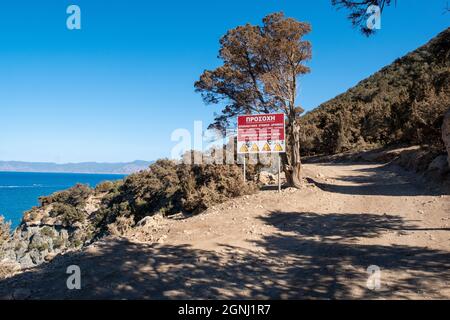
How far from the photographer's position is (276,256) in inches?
281

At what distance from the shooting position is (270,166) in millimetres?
18656

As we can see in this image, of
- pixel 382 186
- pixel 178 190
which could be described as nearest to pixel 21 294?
pixel 382 186

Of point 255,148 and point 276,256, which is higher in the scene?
point 255,148

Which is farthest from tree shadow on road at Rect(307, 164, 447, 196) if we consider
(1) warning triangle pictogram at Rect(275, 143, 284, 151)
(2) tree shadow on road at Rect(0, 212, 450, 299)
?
(2) tree shadow on road at Rect(0, 212, 450, 299)

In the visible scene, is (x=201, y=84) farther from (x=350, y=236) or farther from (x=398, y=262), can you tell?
(x=398, y=262)

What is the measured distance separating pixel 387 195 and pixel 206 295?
994cm

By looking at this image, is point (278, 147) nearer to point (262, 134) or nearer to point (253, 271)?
point (262, 134)

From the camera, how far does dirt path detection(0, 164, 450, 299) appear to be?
528 cm

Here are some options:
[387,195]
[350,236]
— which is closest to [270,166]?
[387,195]

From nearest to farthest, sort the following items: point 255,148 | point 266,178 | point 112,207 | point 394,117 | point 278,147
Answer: point 278,147, point 255,148, point 266,178, point 394,117, point 112,207

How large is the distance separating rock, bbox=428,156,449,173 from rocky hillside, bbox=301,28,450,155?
1691 millimetres

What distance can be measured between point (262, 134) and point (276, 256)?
6934mm

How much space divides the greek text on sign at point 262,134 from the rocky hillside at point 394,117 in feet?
29.3

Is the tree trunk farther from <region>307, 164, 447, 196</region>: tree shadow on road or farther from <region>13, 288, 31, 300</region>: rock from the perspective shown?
<region>13, 288, 31, 300</region>: rock
